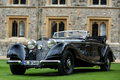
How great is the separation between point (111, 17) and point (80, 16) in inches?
92.0

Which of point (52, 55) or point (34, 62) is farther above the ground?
point (52, 55)

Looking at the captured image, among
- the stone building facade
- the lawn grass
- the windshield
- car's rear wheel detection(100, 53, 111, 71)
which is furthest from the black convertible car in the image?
the stone building facade

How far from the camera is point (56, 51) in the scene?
24.2ft

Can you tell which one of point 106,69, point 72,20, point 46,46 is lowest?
point 106,69

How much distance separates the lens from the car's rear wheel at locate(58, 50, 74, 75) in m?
7.25

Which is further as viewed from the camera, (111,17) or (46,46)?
(111,17)

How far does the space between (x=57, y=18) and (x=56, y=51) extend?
1559cm

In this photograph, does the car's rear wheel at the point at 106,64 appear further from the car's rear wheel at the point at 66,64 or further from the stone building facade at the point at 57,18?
the stone building facade at the point at 57,18

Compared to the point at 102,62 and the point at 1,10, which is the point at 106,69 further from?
the point at 1,10

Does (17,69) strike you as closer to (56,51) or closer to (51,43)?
(51,43)

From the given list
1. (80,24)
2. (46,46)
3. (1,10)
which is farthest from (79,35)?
(1,10)

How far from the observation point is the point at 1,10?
2312cm

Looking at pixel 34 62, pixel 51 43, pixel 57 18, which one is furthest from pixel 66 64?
pixel 57 18

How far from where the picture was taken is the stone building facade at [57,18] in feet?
73.9
